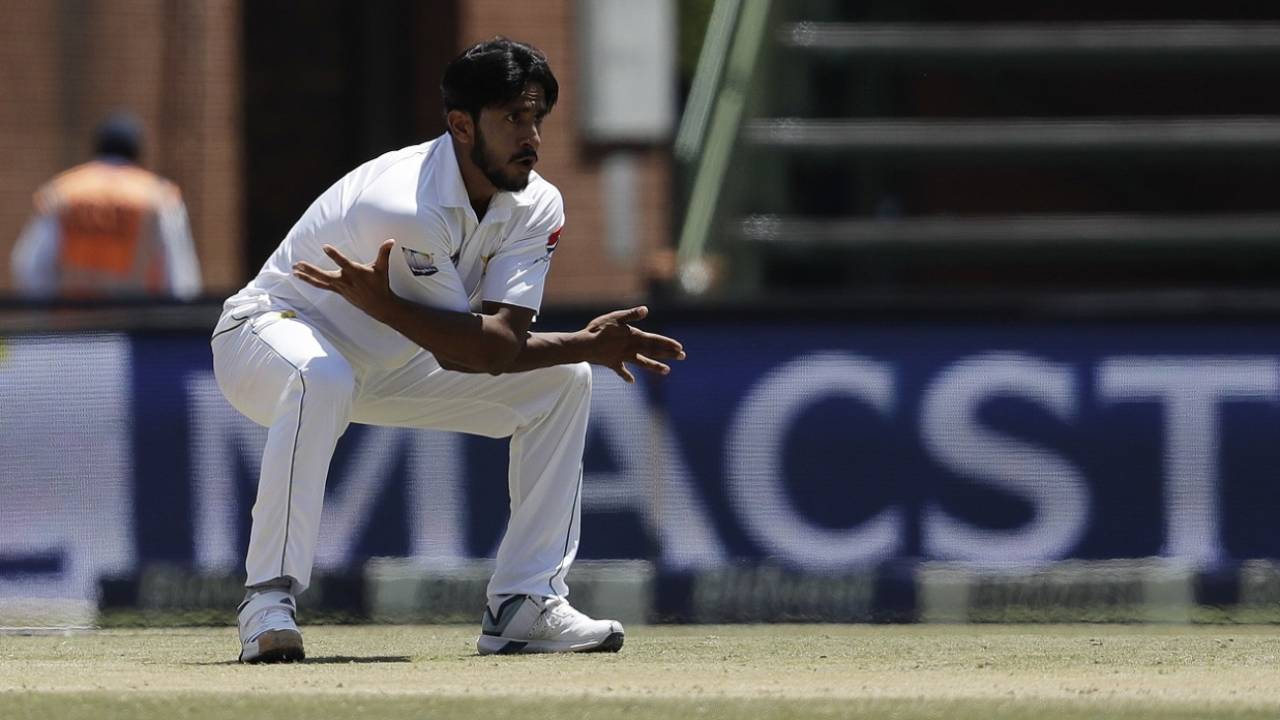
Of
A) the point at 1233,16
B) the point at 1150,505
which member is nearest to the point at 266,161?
the point at 1233,16

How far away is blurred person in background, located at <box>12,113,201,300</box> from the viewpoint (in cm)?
980

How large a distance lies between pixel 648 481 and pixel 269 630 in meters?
2.03

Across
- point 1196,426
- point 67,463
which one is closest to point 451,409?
point 67,463

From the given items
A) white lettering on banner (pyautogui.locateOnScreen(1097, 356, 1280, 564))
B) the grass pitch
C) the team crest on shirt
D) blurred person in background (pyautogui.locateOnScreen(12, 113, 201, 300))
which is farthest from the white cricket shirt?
blurred person in background (pyautogui.locateOnScreen(12, 113, 201, 300))

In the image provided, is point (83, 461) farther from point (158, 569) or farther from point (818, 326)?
point (818, 326)

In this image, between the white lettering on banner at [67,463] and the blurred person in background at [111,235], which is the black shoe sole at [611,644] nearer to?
the white lettering on banner at [67,463]

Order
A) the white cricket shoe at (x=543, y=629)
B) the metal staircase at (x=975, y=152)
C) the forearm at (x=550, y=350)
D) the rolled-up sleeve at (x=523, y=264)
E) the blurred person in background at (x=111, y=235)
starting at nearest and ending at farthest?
1. the rolled-up sleeve at (x=523, y=264)
2. the forearm at (x=550, y=350)
3. the white cricket shoe at (x=543, y=629)
4. the blurred person in background at (x=111, y=235)
5. the metal staircase at (x=975, y=152)

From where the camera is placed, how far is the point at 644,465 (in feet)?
23.8

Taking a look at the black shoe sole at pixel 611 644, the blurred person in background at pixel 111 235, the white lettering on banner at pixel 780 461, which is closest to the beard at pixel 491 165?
the black shoe sole at pixel 611 644

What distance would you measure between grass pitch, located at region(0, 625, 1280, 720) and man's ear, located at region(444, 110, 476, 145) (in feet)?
4.12

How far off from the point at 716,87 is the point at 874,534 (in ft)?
15.1

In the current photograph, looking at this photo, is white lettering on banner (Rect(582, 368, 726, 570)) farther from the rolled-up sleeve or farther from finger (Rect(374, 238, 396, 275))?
finger (Rect(374, 238, 396, 275))

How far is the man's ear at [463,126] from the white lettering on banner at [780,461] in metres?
1.95

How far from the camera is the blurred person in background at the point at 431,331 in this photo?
5480 millimetres
